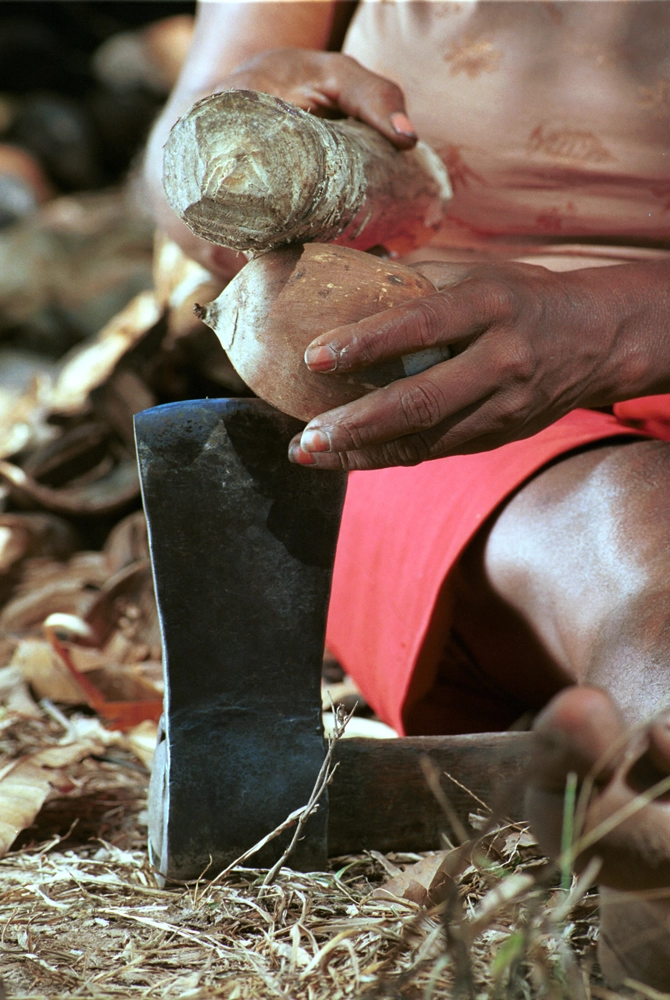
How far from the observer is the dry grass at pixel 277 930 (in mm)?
691

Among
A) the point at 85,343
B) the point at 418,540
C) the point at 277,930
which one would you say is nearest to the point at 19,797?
the point at 277,930

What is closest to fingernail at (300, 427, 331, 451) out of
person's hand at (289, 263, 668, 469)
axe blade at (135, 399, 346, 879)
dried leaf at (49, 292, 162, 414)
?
person's hand at (289, 263, 668, 469)

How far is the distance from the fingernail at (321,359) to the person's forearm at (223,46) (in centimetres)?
67

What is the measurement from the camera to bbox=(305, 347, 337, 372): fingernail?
2.49 feet

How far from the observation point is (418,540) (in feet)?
3.99

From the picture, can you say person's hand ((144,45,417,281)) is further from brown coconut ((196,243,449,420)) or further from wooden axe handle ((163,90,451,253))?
brown coconut ((196,243,449,420))

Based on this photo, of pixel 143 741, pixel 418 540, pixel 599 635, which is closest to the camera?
pixel 599 635

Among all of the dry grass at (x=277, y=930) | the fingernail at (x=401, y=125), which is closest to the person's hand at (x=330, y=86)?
the fingernail at (x=401, y=125)

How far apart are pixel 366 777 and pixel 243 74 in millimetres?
778

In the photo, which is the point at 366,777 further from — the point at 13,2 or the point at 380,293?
the point at 13,2

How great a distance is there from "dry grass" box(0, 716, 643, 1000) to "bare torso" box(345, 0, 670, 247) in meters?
0.78

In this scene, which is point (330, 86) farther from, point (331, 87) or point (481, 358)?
point (481, 358)

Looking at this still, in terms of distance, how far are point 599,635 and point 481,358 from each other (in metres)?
0.33

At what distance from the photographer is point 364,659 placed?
1.33 meters
